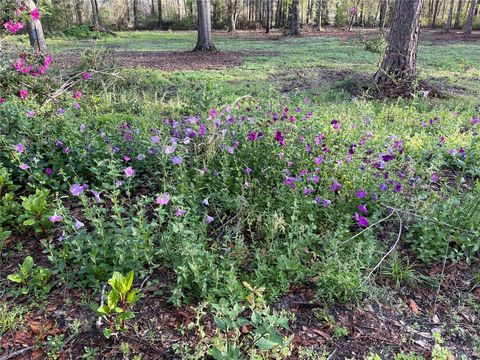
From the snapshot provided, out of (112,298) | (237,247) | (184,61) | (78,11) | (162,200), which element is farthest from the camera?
(78,11)

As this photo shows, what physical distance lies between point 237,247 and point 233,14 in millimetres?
28839

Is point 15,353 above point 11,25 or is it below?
below

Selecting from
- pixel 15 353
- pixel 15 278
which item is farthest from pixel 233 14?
pixel 15 353

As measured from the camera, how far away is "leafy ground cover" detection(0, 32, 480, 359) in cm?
203

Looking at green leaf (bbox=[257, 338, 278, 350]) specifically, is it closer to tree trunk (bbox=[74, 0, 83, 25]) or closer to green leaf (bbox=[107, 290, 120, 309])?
green leaf (bbox=[107, 290, 120, 309])

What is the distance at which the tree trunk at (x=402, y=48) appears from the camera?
21.5 ft

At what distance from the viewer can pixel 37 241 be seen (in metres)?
2.77

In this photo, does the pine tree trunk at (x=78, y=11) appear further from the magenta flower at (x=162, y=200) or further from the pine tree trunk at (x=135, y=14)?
the magenta flower at (x=162, y=200)

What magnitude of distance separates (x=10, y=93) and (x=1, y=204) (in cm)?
240

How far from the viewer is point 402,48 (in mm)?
6750

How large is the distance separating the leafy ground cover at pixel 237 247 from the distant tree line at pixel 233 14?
27.2 m

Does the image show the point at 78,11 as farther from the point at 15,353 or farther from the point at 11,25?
the point at 15,353

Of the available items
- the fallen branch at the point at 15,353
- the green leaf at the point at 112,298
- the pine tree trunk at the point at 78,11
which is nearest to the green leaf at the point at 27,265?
the fallen branch at the point at 15,353

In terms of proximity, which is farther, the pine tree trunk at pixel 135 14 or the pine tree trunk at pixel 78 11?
the pine tree trunk at pixel 135 14
